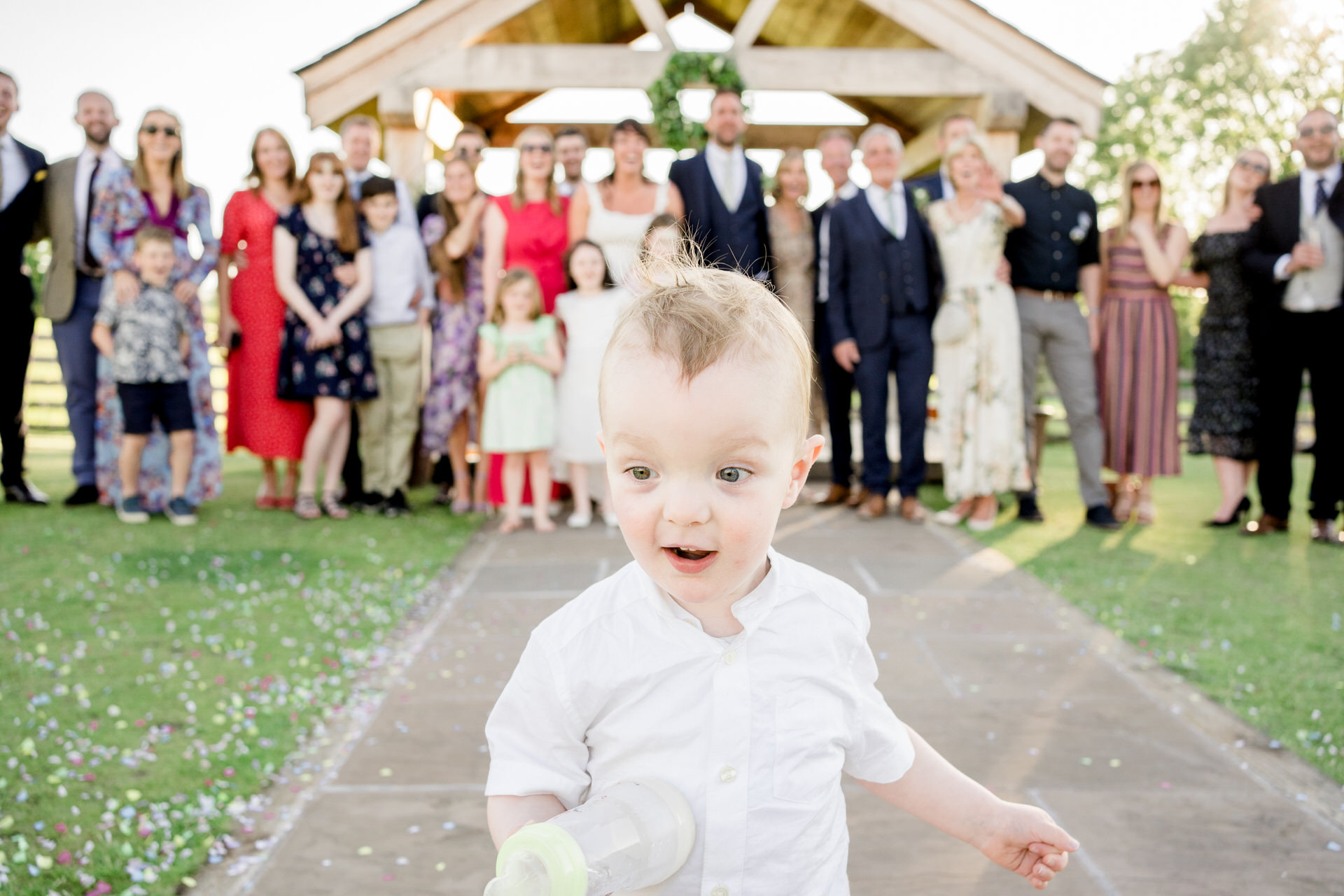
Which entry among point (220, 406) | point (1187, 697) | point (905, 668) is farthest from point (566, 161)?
point (220, 406)

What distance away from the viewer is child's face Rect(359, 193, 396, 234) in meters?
6.12

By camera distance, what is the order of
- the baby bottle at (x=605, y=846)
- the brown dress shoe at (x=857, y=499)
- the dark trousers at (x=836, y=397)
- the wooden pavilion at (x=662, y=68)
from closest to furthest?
the baby bottle at (x=605, y=846)
the dark trousers at (x=836, y=397)
the brown dress shoe at (x=857, y=499)
the wooden pavilion at (x=662, y=68)

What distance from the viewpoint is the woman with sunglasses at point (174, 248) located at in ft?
19.0

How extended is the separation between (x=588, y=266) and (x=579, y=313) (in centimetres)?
29

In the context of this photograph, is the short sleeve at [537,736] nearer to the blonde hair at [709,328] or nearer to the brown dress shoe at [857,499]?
the blonde hair at [709,328]

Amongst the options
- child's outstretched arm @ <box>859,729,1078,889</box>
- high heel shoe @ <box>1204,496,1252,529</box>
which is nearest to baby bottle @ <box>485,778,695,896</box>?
child's outstretched arm @ <box>859,729,1078,889</box>

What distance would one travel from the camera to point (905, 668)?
335cm

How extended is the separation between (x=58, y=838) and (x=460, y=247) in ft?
15.0

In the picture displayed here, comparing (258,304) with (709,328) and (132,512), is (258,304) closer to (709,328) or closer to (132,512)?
(132,512)

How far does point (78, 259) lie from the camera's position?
6.10 metres

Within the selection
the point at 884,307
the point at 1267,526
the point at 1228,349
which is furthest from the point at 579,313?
the point at 1267,526

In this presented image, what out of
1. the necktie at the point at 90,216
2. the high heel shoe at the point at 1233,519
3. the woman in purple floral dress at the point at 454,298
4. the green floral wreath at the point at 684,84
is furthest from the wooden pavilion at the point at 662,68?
the high heel shoe at the point at 1233,519

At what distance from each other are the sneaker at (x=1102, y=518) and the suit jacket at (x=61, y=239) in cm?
630

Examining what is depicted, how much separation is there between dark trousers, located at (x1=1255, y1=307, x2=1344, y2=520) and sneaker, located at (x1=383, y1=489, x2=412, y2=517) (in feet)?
17.1
